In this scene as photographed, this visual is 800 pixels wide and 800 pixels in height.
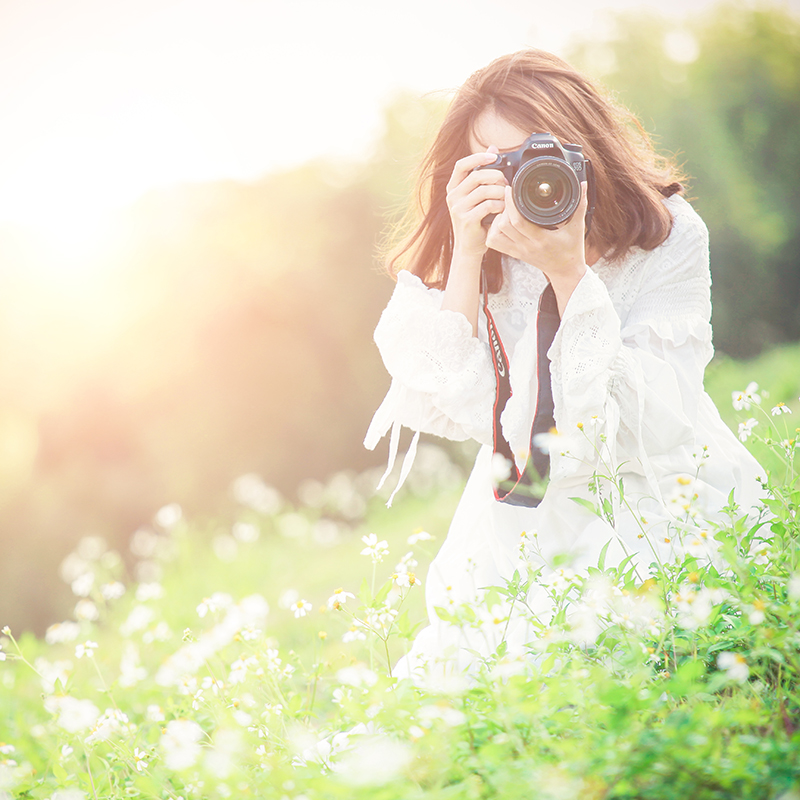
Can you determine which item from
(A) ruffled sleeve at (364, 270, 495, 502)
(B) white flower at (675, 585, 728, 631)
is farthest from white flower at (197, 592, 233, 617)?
(B) white flower at (675, 585, 728, 631)

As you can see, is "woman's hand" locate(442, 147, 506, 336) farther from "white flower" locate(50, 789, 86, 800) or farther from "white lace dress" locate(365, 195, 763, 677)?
"white flower" locate(50, 789, 86, 800)

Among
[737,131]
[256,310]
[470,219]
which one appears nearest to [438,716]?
[470,219]

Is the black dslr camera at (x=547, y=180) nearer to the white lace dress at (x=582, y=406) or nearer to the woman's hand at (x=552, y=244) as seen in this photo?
the woman's hand at (x=552, y=244)

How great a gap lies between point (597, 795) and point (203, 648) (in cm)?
64

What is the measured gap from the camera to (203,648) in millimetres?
1012

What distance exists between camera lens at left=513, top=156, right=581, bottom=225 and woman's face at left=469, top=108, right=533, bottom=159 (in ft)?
0.63

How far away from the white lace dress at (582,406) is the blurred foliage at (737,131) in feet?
22.9

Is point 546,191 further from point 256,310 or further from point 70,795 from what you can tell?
point 256,310

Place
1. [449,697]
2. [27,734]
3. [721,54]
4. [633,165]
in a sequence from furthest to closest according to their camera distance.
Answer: [721,54] → [27,734] → [633,165] → [449,697]

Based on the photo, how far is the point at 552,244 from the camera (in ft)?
3.94

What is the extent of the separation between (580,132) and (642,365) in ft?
1.77

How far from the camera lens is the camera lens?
1178mm

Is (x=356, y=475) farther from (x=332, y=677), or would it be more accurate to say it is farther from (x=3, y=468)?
(x=332, y=677)

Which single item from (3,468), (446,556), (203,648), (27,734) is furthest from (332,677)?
(3,468)
